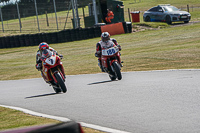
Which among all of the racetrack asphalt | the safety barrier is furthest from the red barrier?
the racetrack asphalt

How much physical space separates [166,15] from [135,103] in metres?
27.5

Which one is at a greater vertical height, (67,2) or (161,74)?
(67,2)

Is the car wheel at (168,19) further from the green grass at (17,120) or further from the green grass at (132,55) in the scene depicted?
the green grass at (17,120)

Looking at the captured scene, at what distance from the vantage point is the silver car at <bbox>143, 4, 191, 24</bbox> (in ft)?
109

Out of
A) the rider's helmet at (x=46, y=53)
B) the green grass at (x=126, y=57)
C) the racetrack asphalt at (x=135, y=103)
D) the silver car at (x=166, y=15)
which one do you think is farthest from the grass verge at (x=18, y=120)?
the silver car at (x=166, y=15)

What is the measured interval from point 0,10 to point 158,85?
2682cm

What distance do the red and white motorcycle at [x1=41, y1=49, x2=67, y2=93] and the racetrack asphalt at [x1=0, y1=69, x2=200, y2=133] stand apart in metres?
0.37

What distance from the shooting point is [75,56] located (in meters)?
23.2

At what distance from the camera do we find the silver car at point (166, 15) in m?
33.4

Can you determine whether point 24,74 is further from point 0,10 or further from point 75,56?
point 0,10

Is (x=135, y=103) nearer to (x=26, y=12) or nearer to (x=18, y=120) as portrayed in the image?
(x=18, y=120)

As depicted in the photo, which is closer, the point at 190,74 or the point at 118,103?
the point at 118,103

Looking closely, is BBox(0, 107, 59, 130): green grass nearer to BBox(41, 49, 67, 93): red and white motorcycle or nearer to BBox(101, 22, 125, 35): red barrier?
BBox(41, 49, 67, 93): red and white motorcycle

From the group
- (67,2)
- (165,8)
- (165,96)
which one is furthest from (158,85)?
(67,2)
